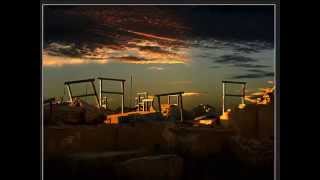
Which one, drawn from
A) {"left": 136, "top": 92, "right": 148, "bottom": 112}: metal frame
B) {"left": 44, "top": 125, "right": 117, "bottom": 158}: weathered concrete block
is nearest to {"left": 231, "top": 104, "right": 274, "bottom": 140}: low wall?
{"left": 136, "top": 92, "right": 148, "bottom": 112}: metal frame

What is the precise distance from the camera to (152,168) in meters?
6.11

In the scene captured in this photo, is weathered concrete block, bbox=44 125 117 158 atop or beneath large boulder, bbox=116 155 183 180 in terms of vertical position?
atop

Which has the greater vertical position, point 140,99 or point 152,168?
point 140,99

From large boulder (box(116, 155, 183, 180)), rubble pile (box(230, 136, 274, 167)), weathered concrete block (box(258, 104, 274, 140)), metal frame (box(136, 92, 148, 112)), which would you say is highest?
metal frame (box(136, 92, 148, 112))

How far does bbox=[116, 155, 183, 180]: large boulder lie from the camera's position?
6.09 metres

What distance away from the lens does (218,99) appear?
6133 mm

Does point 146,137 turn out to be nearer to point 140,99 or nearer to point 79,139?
point 140,99

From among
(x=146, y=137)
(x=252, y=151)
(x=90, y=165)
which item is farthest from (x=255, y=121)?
(x=90, y=165)

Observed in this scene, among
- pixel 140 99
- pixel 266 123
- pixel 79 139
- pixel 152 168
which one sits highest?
pixel 140 99

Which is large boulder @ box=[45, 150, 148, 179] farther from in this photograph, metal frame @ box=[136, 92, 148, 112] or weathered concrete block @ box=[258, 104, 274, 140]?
weathered concrete block @ box=[258, 104, 274, 140]

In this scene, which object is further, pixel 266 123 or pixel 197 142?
pixel 197 142
